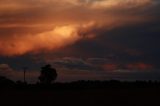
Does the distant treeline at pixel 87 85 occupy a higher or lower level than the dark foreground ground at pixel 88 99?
higher

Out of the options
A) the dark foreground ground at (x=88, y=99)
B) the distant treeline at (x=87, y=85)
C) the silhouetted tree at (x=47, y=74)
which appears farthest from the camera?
the silhouetted tree at (x=47, y=74)

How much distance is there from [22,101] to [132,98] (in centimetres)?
1334

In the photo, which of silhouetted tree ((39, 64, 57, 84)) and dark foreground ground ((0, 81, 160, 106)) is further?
silhouetted tree ((39, 64, 57, 84))

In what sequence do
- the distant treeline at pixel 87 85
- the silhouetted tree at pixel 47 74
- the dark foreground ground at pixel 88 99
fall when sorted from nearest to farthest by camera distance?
1. the dark foreground ground at pixel 88 99
2. the distant treeline at pixel 87 85
3. the silhouetted tree at pixel 47 74

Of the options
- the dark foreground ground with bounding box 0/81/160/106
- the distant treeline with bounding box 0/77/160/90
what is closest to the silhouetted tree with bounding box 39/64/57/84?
the distant treeline with bounding box 0/77/160/90

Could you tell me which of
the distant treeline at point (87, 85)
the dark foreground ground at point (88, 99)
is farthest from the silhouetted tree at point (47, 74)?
the dark foreground ground at point (88, 99)

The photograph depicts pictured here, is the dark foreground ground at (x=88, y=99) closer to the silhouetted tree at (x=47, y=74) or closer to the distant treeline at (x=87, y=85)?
the distant treeline at (x=87, y=85)

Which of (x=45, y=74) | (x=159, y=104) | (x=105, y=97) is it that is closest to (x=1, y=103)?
(x=105, y=97)

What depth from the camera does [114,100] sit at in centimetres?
5647

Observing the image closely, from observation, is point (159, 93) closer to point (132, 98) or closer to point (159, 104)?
point (132, 98)

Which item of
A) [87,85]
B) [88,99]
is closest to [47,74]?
[87,85]

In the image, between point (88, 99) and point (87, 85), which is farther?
point (87, 85)

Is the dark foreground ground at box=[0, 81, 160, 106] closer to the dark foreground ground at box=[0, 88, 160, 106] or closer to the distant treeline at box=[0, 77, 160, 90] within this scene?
the dark foreground ground at box=[0, 88, 160, 106]

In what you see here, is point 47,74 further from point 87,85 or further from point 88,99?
point 88,99
